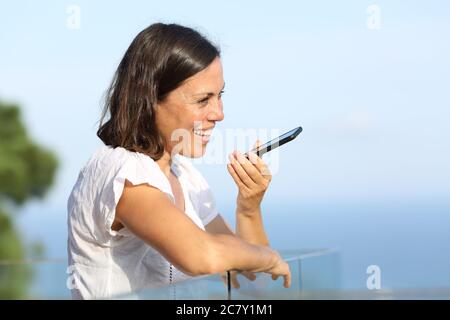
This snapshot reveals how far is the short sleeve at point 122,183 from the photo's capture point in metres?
2.18

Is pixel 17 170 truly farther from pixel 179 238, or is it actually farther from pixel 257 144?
pixel 179 238

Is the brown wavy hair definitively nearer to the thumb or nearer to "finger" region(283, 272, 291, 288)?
the thumb

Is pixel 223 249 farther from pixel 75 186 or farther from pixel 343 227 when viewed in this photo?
pixel 343 227

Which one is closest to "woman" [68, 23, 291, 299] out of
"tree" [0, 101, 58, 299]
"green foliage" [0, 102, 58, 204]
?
"tree" [0, 101, 58, 299]

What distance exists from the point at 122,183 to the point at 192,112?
350mm

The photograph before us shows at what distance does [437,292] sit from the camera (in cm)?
203

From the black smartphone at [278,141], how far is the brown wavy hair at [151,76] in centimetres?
26

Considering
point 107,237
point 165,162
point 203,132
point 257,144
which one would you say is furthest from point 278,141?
point 107,237

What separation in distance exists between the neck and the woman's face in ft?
0.06

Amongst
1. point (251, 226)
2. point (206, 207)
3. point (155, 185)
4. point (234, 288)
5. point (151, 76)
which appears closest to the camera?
point (234, 288)

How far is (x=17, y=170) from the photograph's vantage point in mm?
13102

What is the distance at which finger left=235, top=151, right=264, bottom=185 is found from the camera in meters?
2.44
